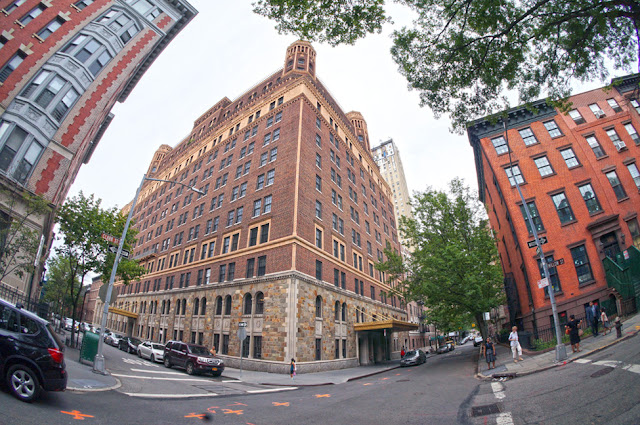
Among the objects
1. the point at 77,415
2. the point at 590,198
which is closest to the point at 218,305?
the point at 77,415

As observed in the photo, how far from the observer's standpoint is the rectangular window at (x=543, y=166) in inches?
967

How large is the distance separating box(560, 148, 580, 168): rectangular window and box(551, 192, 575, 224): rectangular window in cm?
282

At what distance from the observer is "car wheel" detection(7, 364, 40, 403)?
5.80 m

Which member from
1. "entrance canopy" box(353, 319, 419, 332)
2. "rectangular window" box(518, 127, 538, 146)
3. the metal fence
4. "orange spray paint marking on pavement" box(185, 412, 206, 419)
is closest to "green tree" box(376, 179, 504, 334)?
"entrance canopy" box(353, 319, 419, 332)

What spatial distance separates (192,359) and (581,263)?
27856mm

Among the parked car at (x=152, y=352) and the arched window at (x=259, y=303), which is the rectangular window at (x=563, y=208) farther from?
the parked car at (x=152, y=352)

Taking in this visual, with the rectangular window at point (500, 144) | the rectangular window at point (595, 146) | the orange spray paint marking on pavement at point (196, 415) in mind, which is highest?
the rectangular window at point (500, 144)

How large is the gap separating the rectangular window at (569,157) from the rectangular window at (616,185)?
2280mm

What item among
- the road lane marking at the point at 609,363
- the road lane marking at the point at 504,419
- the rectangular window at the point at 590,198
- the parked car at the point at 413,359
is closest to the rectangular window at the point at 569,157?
the rectangular window at the point at 590,198

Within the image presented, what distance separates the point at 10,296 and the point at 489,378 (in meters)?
25.2

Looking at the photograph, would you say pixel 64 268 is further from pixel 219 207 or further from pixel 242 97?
pixel 242 97

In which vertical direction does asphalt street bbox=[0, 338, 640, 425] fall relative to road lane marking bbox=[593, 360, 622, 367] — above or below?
below

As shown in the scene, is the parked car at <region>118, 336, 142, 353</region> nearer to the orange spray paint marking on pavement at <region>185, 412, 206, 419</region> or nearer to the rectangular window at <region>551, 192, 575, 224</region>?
the orange spray paint marking on pavement at <region>185, 412, 206, 419</region>

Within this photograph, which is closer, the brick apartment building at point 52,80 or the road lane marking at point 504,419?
the road lane marking at point 504,419
